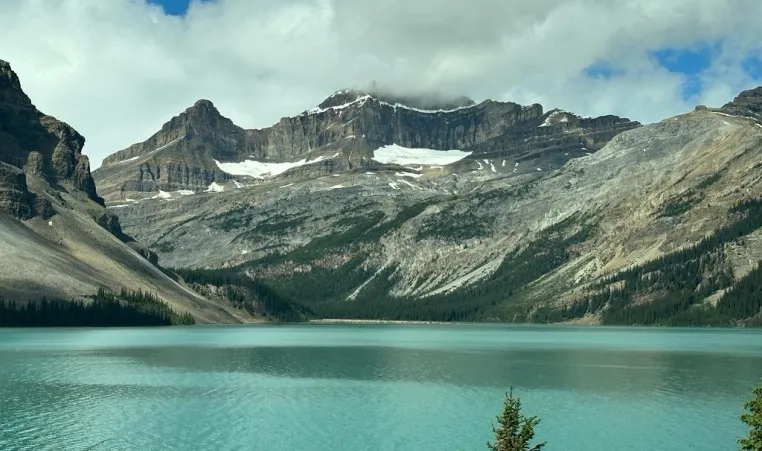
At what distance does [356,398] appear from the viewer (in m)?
86.2

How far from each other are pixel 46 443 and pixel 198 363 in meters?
60.9

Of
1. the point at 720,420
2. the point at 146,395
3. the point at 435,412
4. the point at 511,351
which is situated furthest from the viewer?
the point at 511,351

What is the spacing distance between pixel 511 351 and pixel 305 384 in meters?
65.6

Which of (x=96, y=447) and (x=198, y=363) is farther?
(x=198, y=363)

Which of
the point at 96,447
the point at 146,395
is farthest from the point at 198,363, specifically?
the point at 96,447

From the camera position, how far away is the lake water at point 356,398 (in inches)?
2537

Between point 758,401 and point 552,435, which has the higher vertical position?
point 758,401

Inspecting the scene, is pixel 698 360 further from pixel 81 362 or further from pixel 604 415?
pixel 81 362

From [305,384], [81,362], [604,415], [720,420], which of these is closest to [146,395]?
[305,384]

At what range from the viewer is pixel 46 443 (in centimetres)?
6012

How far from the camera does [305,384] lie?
321 ft

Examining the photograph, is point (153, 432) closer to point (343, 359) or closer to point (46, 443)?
point (46, 443)

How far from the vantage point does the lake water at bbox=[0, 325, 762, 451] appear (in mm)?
64438

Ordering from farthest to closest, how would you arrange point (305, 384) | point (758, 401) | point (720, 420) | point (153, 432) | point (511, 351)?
point (511, 351) → point (305, 384) → point (720, 420) → point (153, 432) → point (758, 401)
